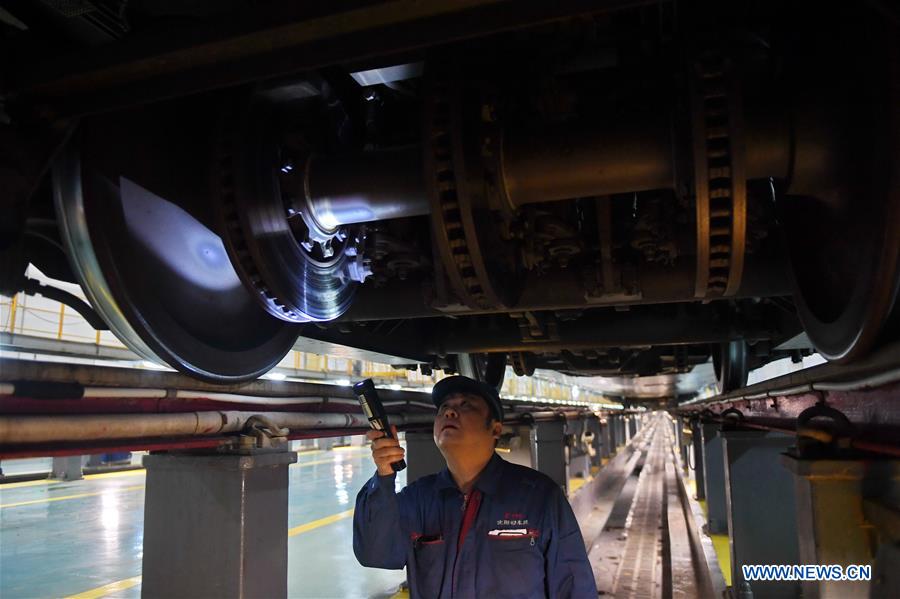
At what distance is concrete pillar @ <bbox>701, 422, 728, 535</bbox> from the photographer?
18.6 feet

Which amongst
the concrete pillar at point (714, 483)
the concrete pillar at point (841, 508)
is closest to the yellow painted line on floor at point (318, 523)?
the concrete pillar at point (714, 483)

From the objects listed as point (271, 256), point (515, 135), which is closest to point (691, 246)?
point (515, 135)

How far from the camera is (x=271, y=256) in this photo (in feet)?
4.66

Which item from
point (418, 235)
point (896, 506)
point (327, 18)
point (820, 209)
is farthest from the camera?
point (418, 235)

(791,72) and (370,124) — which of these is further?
(370,124)

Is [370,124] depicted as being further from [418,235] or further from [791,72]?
[791,72]

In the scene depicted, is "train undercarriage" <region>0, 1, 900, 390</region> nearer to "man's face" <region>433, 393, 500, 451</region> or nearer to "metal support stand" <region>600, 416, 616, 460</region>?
"man's face" <region>433, 393, 500, 451</region>

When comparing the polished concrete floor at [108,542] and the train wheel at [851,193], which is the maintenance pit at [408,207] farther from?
the polished concrete floor at [108,542]

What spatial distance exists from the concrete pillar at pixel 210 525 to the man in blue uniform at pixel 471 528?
28 centimetres

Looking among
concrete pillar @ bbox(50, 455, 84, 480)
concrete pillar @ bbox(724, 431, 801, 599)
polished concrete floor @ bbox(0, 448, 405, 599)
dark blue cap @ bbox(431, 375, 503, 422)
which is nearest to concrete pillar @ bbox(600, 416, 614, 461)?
polished concrete floor @ bbox(0, 448, 405, 599)

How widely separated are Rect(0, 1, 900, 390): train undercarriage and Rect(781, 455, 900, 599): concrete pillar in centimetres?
24

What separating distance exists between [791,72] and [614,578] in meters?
4.59

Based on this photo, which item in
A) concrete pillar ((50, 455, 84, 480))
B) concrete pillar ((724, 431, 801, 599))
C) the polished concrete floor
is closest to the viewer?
concrete pillar ((724, 431, 801, 599))

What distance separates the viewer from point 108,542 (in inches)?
243
